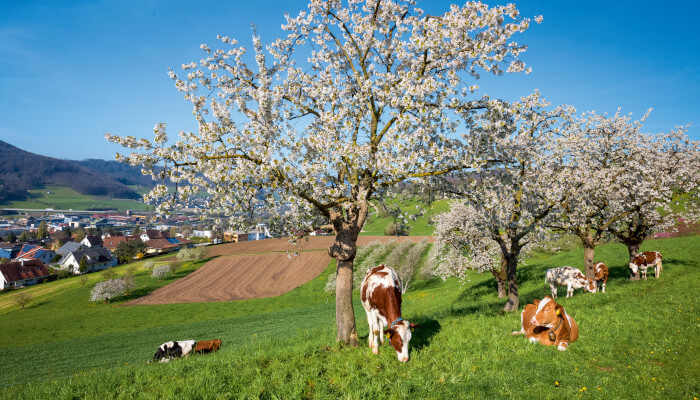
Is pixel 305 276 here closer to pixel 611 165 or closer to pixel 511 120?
pixel 611 165

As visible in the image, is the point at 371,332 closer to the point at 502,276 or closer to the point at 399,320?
the point at 399,320

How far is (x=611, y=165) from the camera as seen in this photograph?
2372 cm

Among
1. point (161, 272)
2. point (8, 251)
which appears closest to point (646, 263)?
point (161, 272)

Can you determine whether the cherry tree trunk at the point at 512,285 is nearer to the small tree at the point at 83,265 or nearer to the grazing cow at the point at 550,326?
the grazing cow at the point at 550,326

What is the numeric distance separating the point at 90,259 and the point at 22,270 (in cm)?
1782

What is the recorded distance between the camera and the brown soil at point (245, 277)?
58625 mm

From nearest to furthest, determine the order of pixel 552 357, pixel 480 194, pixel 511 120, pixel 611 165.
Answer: pixel 552 357 < pixel 511 120 < pixel 480 194 < pixel 611 165

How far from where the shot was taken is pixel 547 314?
1088 cm

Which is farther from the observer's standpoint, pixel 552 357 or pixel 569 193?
pixel 569 193

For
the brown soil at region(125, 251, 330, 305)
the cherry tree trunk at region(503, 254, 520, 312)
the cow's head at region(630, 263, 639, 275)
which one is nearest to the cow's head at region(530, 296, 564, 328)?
the cherry tree trunk at region(503, 254, 520, 312)

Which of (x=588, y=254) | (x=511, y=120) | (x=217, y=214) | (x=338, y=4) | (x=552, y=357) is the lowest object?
(x=552, y=357)

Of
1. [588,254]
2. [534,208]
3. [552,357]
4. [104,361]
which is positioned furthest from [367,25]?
[104,361]

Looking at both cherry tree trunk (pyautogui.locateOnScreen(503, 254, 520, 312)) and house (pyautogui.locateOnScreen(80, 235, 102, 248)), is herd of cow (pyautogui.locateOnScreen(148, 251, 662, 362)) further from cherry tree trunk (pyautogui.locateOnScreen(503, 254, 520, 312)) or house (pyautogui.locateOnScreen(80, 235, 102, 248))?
house (pyautogui.locateOnScreen(80, 235, 102, 248))

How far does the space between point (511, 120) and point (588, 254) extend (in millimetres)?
16396
